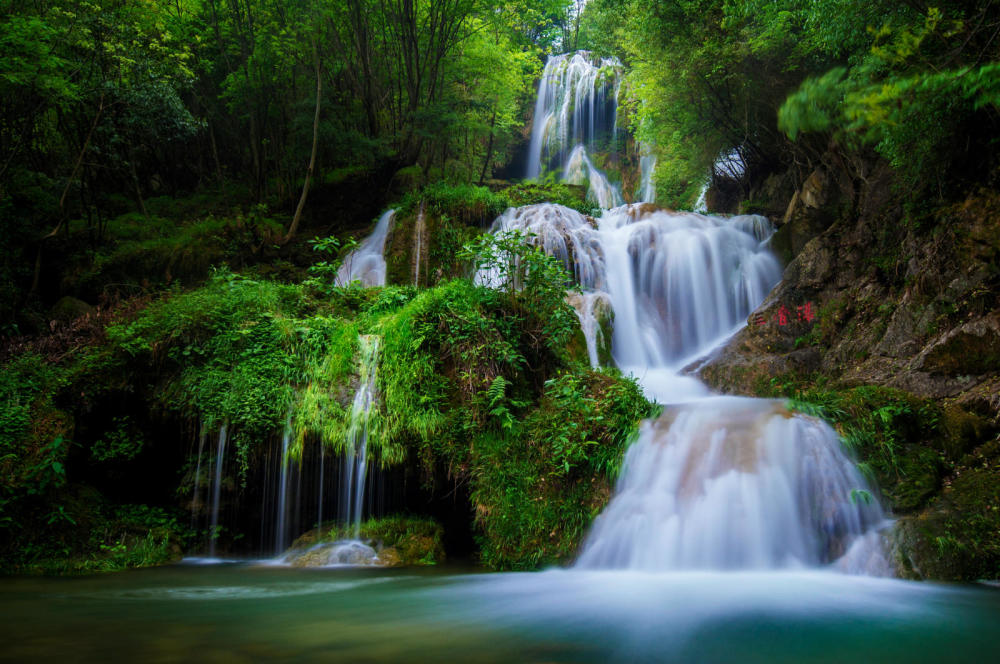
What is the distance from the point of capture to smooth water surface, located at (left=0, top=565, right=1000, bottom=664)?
91.8 inches

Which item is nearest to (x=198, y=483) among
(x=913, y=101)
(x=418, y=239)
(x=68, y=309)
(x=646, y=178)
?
(x=68, y=309)

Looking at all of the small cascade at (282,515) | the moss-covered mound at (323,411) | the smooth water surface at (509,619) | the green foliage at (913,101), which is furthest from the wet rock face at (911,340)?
the small cascade at (282,515)

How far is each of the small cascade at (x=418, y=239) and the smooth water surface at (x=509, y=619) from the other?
8.13 m

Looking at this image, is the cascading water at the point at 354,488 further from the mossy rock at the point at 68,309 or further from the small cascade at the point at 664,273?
the mossy rock at the point at 68,309

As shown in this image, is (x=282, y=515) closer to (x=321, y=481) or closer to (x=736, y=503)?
(x=321, y=481)

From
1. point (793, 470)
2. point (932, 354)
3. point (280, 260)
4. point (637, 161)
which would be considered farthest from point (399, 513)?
point (637, 161)

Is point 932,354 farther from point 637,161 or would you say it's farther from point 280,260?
point 637,161

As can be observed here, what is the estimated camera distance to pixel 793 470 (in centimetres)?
448

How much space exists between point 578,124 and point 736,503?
2323cm

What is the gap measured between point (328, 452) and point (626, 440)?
3004 millimetres

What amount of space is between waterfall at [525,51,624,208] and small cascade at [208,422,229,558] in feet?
66.0

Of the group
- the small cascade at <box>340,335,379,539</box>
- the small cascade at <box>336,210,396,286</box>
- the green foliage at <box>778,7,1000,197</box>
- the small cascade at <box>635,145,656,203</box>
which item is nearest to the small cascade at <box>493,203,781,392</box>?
the small cascade at <box>336,210,396,286</box>

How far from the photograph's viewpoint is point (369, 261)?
12.1 m

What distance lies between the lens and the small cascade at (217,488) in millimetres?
5375
